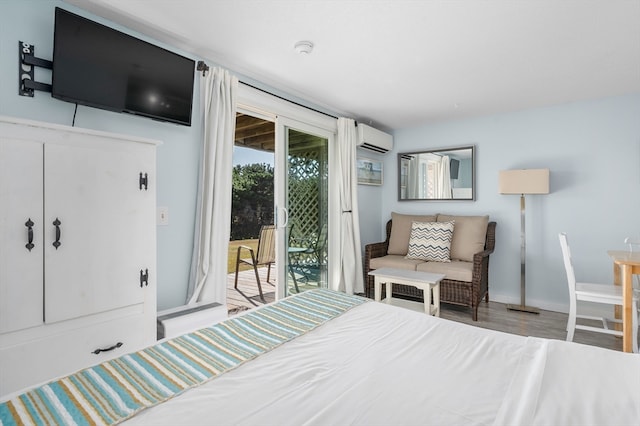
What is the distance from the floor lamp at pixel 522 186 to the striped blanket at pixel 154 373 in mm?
2960

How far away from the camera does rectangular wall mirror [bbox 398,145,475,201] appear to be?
169 inches

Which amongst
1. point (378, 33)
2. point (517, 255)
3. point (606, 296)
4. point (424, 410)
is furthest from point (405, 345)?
point (517, 255)

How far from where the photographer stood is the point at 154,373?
1.00 meters

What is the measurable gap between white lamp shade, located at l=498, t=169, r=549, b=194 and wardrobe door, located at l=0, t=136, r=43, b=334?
3.95 meters

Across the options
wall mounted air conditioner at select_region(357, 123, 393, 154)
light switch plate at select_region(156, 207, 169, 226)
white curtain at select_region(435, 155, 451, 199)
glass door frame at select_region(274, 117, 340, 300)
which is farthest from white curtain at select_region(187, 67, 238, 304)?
white curtain at select_region(435, 155, 451, 199)

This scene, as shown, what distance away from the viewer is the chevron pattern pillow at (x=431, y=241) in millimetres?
3904

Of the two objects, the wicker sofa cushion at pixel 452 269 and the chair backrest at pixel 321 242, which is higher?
the chair backrest at pixel 321 242

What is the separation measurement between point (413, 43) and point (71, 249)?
241 centimetres

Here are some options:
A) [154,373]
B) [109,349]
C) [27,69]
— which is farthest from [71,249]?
[27,69]

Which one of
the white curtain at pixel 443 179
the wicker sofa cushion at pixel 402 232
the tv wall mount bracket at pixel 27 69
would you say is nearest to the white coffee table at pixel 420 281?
the wicker sofa cushion at pixel 402 232

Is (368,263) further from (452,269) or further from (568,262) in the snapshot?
(568,262)

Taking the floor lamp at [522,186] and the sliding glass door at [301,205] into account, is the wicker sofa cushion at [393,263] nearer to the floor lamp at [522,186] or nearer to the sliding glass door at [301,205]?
the sliding glass door at [301,205]

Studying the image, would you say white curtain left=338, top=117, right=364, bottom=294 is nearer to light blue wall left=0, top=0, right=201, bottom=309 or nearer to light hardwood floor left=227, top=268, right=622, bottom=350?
light hardwood floor left=227, top=268, right=622, bottom=350

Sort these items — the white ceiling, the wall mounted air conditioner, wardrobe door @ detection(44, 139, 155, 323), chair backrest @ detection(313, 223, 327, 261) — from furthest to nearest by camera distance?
1. the wall mounted air conditioner
2. chair backrest @ detection(313, 223, 327, 261)
3. the white ceiling
4. wardrobe door @ detection(44, 139, 155, 323)
